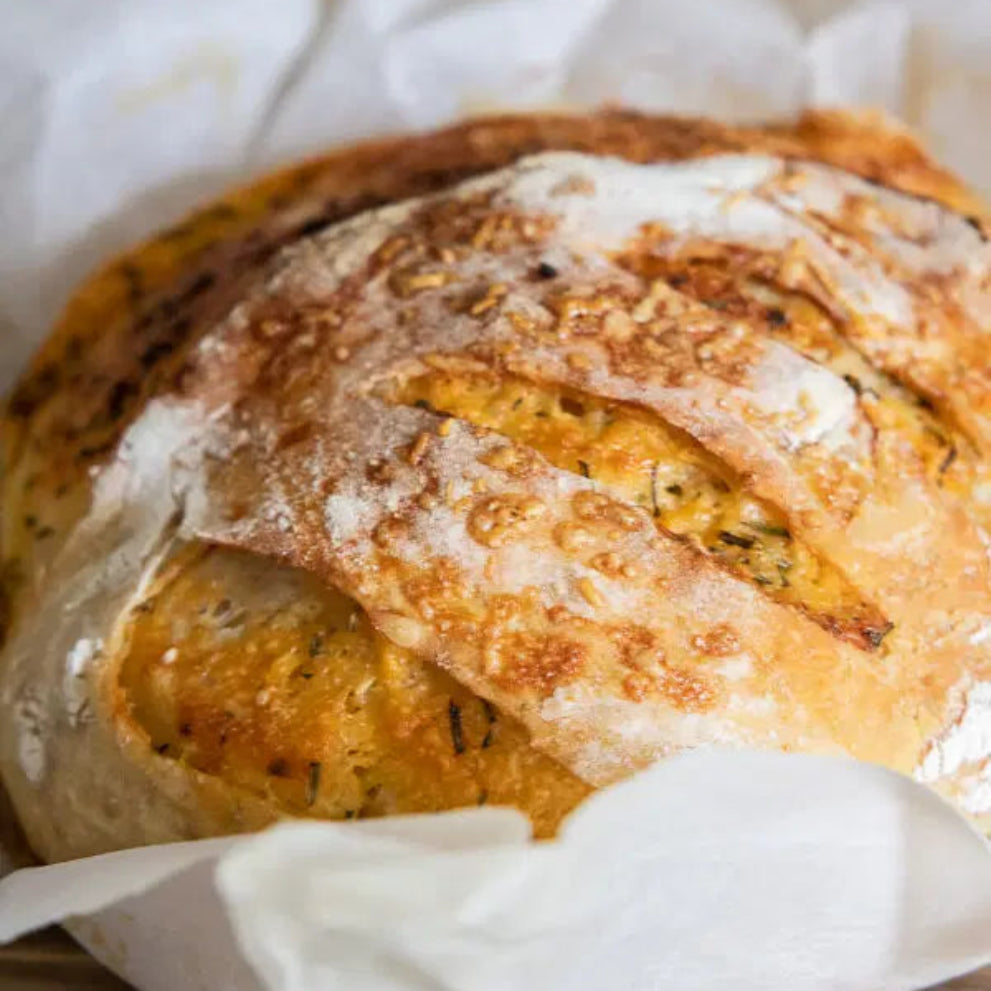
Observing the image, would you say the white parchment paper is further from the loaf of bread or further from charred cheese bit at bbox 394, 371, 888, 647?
charred cheese bit at bbox 394, 371, 888, 647

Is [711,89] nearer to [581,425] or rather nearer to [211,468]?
[581,425]

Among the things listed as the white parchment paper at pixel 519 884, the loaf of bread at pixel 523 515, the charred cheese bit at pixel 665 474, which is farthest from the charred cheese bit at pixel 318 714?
the charred cheese bit at pixel 665 474

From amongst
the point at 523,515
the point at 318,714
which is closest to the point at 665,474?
the point at 523,515

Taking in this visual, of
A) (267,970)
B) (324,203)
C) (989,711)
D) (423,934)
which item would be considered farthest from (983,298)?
(267,970)

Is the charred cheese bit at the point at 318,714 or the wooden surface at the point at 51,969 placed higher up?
the charred cheese bit at the point at 318,714

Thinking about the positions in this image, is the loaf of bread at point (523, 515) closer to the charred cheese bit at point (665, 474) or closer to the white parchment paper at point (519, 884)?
the charred cheese bit at point (665, 474)
